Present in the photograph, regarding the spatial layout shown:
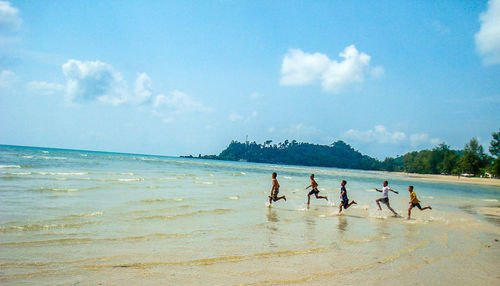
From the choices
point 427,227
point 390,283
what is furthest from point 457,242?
point 390,283

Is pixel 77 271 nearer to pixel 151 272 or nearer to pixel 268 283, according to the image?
pixel 151 272

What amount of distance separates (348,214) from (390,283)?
10137 millimetres

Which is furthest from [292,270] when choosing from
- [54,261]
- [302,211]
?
[302,211]

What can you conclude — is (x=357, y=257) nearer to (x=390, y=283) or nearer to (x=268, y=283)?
(x=390, y=283)

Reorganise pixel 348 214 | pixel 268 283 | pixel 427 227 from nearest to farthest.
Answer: pixel 268 283 → pixel 427 227 → pixel 348 214

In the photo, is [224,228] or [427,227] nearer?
[224,228]

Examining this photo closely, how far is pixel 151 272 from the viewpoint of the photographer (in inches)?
237

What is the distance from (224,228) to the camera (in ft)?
35.3

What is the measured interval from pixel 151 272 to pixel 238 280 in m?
1.56

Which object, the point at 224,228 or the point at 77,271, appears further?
the point at 224,228

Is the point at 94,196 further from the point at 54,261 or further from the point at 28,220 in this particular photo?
the point at 54,261

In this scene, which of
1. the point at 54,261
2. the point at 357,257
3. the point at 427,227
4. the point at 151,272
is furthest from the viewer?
the point at 427,227

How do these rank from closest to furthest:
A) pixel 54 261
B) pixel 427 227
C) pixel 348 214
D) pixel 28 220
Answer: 1. pixel 54 261
2. pixel 28 220
3. pixel 427 227
4. pixel 348 214

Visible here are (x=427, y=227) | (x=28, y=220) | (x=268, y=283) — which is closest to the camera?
(x=268, y=283)
